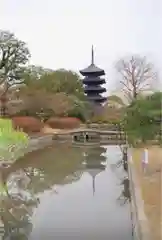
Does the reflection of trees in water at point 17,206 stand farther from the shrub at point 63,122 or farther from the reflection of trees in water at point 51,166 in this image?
the shrub at point 63,122

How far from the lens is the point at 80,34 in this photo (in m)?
1.71

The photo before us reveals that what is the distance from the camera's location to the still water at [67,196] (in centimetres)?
158

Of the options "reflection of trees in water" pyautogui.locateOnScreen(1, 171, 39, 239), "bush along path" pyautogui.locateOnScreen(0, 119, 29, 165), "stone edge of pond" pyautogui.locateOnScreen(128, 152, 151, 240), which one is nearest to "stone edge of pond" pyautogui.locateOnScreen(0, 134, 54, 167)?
"bush along path" pyautogui.locateOnScreen(0, 119, 29, 165)

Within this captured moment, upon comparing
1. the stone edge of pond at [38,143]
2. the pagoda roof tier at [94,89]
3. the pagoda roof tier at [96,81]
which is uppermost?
the pagoda roof tier at [96,81]

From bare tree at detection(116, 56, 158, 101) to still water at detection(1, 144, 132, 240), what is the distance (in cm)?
30

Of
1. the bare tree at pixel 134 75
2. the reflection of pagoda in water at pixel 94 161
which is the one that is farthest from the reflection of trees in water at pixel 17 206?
the bare tree at pixel 134 75

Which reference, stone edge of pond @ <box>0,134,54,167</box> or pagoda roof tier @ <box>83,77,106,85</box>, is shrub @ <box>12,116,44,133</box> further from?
pagoda roof tier @ <box>83,77,106,85</box>

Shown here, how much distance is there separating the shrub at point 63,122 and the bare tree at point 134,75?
28 cm

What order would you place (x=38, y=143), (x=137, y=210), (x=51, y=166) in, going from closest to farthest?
(x=137, y=210) < (x=38, y=143) < (x=51, y=166)

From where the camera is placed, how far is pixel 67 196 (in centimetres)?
198

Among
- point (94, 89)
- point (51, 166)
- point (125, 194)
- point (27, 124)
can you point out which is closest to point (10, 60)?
point (27, 124)

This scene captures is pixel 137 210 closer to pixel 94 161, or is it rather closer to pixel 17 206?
pixel 94 161

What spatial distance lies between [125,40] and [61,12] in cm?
32

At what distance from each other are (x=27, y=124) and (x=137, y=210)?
66 centimetres
